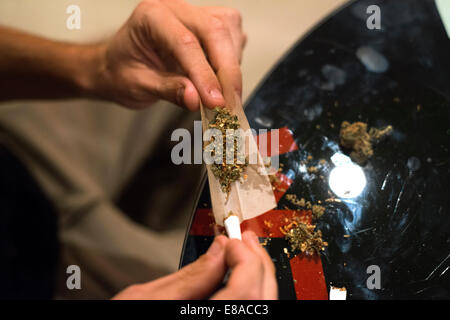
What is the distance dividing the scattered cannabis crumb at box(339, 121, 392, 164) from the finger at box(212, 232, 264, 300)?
38 centimetres

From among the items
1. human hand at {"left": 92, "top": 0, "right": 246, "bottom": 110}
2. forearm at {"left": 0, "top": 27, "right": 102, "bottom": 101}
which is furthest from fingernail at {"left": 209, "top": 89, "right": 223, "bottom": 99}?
forearm at {"left": 0, "top": 27, "right": 102, "bottom": 101}

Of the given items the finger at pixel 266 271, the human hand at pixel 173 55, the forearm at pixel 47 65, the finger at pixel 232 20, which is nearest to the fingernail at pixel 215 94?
the human hand at pixel 173 55

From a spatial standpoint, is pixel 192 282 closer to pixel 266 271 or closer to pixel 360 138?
pixel 266 271

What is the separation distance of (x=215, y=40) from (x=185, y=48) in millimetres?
85

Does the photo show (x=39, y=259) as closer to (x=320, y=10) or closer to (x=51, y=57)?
(x=51, y=57)

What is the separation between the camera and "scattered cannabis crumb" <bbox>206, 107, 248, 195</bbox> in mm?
780

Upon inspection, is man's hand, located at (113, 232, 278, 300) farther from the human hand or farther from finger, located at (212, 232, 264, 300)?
the human hand

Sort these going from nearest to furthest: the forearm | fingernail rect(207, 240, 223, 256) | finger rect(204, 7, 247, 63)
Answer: fingernail rect(207, 240, 223, 256)
finger rect(204, 7, 247, 63)
the forearm

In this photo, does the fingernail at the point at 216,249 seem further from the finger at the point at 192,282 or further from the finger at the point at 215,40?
the finger at the point at 215,40

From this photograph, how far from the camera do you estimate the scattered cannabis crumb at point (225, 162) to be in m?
0.78

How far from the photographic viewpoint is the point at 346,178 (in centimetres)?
83
